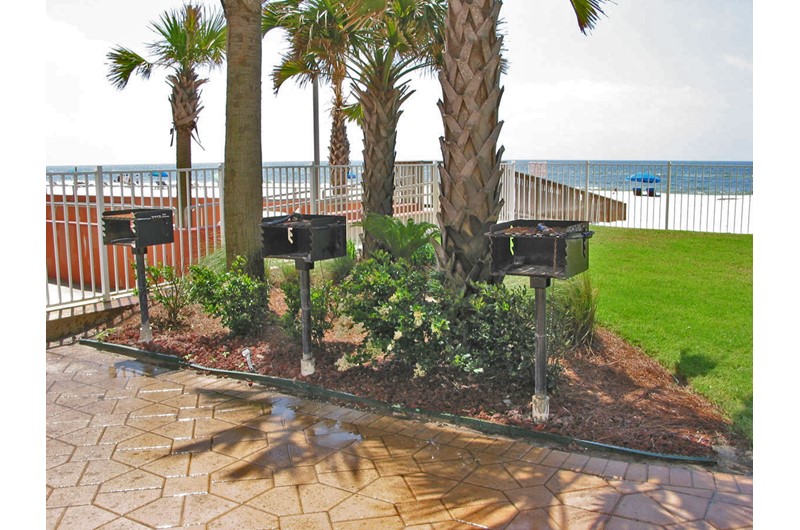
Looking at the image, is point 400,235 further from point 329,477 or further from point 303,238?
point 329,477

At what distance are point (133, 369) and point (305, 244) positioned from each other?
1946mm

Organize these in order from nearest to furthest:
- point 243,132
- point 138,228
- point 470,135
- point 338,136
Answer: point 470,135, point 138,228, point 243,132, point 338,136

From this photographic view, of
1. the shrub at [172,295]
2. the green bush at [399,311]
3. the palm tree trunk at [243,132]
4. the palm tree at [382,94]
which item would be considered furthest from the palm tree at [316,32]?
the green bush at [399,311]

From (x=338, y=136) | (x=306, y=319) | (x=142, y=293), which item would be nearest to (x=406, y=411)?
(x=306, y=319)

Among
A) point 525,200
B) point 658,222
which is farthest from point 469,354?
point 658,222

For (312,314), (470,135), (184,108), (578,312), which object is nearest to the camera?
(470,135)

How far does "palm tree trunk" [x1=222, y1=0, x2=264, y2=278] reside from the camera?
6.21 metres

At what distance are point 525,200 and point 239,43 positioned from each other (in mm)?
8726

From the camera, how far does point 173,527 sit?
9.71 ft

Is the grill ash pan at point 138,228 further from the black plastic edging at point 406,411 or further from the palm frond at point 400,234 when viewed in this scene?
the palm frond at point 400,234

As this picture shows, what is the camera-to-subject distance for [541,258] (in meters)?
3.79

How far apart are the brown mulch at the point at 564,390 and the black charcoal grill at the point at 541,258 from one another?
0.33m

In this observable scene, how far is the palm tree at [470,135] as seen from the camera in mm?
4699

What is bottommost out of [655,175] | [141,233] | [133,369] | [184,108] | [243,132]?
[133,369]
